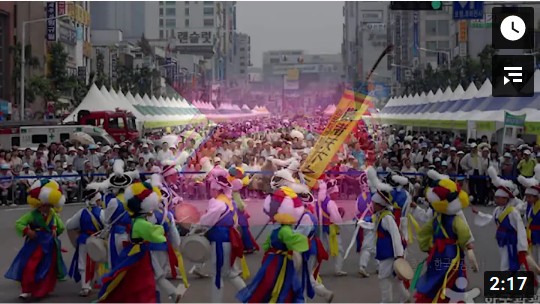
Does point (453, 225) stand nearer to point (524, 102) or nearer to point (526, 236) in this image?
point (526, 236)

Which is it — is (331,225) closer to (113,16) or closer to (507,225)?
(507,225)

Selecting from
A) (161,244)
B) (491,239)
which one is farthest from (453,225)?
(491,239)

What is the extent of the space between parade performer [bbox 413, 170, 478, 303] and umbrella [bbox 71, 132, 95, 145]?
62.4ft

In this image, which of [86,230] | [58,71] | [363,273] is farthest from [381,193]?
[58,71]

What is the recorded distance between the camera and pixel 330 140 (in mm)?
15820

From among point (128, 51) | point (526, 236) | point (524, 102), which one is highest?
point (128, 51)

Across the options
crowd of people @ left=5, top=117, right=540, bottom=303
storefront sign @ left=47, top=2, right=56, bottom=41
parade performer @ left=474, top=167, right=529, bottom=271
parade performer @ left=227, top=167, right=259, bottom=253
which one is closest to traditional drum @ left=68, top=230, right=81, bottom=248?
crowd of people @ left=5, top=117, right=540, bottom=303

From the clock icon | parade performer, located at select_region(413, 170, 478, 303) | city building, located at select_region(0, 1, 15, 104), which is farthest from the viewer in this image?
city building, located at select_region(0, 1, 15, 104)

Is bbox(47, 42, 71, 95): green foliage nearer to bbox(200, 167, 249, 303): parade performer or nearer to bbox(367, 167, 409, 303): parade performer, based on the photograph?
bbox(200, 167, 249, 303): parade performer

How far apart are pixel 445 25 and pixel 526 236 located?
268 ft

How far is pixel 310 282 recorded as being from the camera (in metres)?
8.28

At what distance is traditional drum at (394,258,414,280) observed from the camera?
27.3 ft
